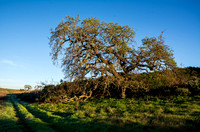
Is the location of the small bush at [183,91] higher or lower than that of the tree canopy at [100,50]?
lower

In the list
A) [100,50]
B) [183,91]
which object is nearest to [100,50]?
[100,50]

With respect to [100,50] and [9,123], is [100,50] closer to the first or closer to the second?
[100,50]

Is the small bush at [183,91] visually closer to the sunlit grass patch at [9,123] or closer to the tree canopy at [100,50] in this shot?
the tree canopy at [100,50]

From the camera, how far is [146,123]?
27.8ft

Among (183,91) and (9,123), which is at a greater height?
(183,91)

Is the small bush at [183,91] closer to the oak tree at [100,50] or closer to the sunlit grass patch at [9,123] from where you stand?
the oak tree at [100,50]

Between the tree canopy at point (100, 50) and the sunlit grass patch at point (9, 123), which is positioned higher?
the tree canopy at point (100, 50)

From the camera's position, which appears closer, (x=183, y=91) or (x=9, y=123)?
(x=9, y=123)

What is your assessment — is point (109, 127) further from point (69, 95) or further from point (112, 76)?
point (69, 95)

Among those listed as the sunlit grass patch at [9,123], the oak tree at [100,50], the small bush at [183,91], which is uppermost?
the oak tree at [100,50]

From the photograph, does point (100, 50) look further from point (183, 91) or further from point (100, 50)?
point (183, 91)

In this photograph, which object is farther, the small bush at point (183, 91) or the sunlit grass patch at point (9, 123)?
the small bush at point (183, 91)

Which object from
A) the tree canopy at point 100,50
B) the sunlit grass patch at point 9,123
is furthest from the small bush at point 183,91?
the sunlit grass patch at point 9,123

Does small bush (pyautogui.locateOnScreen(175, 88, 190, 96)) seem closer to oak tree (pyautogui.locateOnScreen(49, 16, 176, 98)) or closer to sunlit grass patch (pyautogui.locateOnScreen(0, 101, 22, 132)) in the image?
oak tree (pyautogui.locateOnScreen(49, 16, 176, 98))
